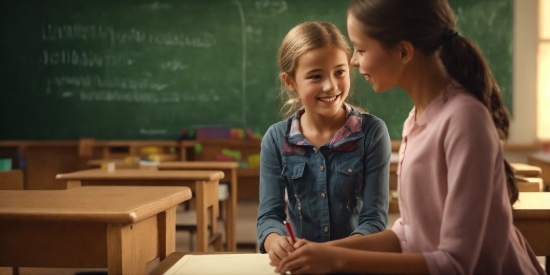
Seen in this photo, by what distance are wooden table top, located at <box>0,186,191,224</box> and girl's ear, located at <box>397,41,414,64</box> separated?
2.47ft

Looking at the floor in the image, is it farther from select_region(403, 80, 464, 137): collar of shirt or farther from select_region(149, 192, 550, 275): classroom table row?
select_region(403, 80, 464, 137): collar of shirt

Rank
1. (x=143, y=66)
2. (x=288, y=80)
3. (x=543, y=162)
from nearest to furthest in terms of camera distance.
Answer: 1. (x=288, y=80)
2. (x=543, y=162)
3. (x=143, y=66)

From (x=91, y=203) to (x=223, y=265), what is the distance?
556 millimetres

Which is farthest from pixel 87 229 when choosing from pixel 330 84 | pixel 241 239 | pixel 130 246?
pixel 241 239

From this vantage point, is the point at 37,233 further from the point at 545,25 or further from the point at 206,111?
the point at 545,25

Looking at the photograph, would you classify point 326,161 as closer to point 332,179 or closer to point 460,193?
point 332,179

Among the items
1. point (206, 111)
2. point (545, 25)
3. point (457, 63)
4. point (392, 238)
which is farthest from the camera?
point (206, 111)

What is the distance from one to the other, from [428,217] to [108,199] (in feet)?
3.12

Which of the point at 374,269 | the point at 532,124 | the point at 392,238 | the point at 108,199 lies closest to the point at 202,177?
the point at 108,199

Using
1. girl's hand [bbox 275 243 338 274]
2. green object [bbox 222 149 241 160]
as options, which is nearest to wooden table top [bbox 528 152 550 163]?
green object [bbox 222 149 241 160]

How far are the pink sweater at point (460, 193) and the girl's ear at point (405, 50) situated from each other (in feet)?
0.30

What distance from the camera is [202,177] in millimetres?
3000

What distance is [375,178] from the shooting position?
5.08 ft

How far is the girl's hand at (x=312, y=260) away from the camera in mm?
926
